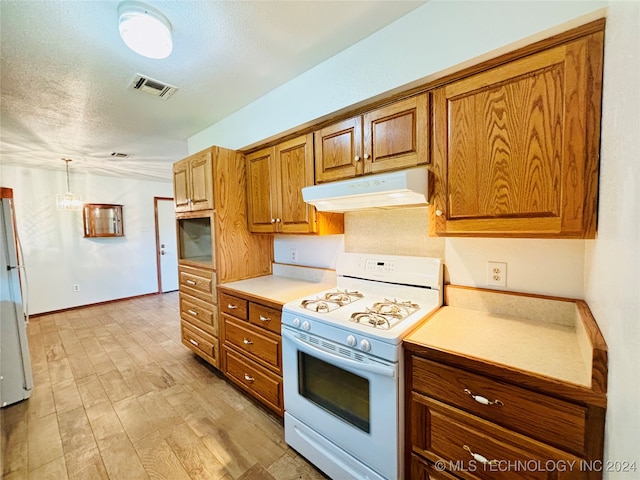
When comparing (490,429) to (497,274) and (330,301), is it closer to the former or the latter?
(497,274)

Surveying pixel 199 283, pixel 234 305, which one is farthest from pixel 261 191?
pixel 199 283

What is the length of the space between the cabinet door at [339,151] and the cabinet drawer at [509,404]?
1.08m

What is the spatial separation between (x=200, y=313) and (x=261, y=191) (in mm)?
1304

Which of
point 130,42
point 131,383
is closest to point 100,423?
point 131,383

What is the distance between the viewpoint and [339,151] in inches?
64.1

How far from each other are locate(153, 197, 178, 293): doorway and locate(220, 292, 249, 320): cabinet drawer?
387 centimetres

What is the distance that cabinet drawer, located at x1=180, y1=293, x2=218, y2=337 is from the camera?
7.55 ft

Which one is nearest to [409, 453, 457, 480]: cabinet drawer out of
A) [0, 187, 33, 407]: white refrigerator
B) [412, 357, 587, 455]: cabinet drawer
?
[412, 357, 587, 455]: cabinet drawer

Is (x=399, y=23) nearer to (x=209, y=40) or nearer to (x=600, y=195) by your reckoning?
(x=209, y=40)

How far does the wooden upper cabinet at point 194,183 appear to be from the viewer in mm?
2218

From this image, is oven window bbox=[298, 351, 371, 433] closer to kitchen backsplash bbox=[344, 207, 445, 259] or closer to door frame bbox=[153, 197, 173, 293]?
kitchen backsplash bbox=[344, 207, 445, 259]

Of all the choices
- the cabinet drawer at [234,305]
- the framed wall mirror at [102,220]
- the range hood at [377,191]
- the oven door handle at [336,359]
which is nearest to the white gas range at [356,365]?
the oven door handle at [336,359]

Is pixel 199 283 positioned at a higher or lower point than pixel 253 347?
higher

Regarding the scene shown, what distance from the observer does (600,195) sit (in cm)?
90
